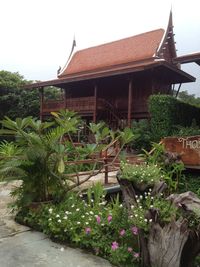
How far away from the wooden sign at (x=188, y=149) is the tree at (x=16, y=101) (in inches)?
858

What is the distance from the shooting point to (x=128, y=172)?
498 centimetres

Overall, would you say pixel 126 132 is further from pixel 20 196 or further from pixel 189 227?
pixel 189 227

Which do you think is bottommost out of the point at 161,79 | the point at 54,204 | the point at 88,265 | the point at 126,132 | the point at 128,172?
the point at 88,265

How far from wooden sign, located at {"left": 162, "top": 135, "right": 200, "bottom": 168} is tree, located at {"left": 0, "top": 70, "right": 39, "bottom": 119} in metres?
21.8

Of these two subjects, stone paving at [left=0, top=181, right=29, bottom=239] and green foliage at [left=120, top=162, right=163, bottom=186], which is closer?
stone paving at [left=0, top=181, right=29, bottom=239]

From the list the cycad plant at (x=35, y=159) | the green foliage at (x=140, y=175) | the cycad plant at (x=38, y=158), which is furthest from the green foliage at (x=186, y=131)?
the cycad plant at (x=35, y=159)

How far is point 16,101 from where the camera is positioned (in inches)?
1084

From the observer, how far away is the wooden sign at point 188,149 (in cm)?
636

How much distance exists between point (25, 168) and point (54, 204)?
693 mm

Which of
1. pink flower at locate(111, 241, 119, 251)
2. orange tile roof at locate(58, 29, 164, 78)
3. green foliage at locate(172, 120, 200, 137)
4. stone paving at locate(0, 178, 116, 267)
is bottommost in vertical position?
stone paving at locate(0, 178, 116, 267)

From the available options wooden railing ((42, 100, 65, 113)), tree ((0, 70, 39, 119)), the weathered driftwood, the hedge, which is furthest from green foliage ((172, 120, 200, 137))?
tree ((0, 70, 39, 119))

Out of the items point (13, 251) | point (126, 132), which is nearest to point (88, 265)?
point (13, 251)

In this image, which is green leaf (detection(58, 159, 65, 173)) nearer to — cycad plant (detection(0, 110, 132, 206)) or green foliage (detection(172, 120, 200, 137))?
cycad plant (detection(0, 110, 132, 206))

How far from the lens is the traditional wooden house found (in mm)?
18984
